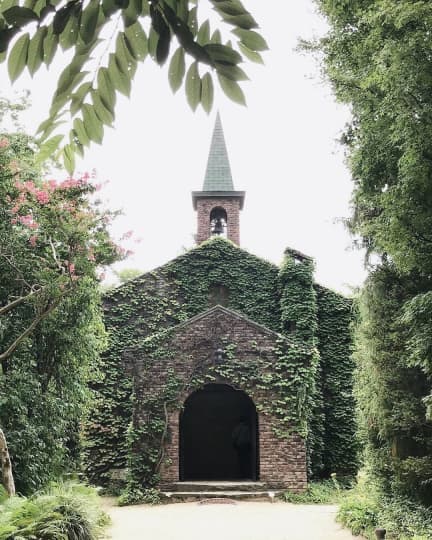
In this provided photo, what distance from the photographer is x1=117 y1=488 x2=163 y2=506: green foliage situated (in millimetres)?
13328

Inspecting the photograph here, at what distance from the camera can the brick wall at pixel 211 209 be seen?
2209 centimetres

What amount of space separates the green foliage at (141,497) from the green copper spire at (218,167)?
41.0ft

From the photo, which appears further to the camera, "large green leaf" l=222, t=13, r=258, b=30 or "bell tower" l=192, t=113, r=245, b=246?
"bell tower" l=192, t=113, r=245, b=246

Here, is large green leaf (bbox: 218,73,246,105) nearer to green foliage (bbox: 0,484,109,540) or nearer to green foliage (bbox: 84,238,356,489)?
green foliage (bbox: 0,484,109,540)

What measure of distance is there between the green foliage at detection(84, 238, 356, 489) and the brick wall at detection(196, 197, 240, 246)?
2.28 meters

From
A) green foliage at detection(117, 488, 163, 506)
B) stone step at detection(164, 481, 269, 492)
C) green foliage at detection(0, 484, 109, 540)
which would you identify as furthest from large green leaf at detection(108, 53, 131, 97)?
stone step at detection(164, 481, 269, 492)

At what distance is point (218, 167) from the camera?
24250 millimetres

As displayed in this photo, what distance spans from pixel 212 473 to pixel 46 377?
34.2 ft

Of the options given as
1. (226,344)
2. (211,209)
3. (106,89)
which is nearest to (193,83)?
(106,89)

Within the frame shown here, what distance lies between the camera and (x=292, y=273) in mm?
18766

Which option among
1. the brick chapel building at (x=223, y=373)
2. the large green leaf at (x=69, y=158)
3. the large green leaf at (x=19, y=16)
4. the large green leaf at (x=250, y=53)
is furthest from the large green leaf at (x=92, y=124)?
the brick chapel building at (x=223, y=373)

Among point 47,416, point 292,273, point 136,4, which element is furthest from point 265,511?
point 136,4

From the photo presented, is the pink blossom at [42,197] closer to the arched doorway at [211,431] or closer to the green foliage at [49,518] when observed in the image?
the green foliage at [49,518]

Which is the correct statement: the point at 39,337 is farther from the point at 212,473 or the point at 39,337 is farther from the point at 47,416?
the point at 212,473
